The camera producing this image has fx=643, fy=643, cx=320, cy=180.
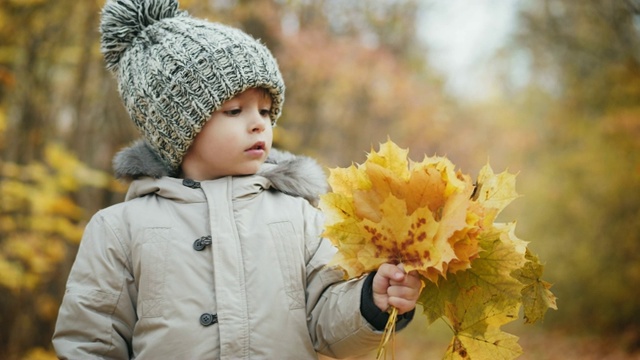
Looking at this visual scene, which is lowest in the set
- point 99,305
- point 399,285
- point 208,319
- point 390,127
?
point 99,305

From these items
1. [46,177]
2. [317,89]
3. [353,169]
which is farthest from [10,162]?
[317,89]

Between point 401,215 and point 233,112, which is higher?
point 233,112

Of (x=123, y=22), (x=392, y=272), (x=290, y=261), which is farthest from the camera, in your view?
(x=123, y=22)

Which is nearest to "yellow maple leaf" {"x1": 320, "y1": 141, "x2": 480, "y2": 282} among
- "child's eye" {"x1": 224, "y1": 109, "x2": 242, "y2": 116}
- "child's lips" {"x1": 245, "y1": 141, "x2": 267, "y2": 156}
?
"child's lips" {"x1": 245, "y1": 141, "x2": 267, "y2": 156}

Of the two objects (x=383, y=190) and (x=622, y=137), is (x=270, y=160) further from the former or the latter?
(x=622, y=137)

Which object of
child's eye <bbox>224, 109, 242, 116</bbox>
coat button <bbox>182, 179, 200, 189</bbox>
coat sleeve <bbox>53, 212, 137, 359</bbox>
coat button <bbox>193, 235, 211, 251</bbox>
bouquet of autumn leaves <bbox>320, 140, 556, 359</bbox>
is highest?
child's eye <bbox>224, 109, 242, 116</bbox>

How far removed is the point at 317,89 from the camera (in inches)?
372

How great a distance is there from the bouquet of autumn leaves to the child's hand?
0.03 metres

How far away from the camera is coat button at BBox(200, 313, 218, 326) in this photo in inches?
78.4

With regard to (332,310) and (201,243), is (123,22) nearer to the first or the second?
(201,243)

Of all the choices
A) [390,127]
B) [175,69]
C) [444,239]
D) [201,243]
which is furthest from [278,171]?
[390,127]

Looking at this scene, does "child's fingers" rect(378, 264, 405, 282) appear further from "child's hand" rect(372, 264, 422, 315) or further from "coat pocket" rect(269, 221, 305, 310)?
"coat pocket" rect(269, 221, 305, 310)

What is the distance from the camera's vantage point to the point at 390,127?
39.0 feet

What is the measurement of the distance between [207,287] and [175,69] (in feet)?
2.51
